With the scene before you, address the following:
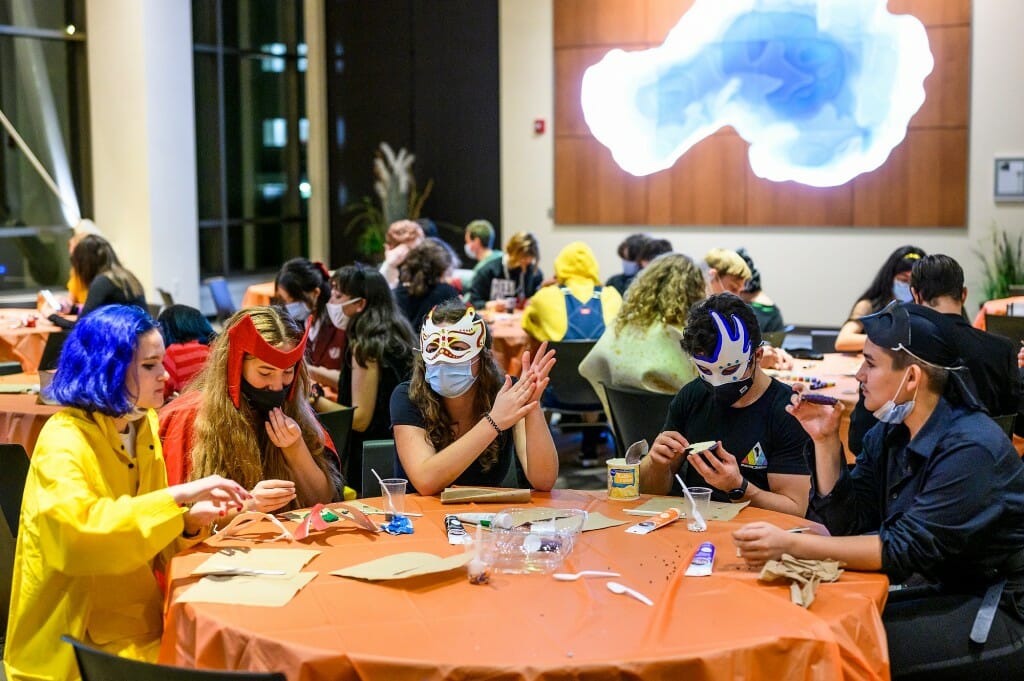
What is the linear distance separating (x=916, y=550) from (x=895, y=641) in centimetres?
23

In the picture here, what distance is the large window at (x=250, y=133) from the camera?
1348cm

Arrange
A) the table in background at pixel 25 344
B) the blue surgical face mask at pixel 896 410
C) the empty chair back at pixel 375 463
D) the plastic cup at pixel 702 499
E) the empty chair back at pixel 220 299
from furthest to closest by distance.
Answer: the empty chair back at pixel 220 299 < the table in background at pixel 25 344 < the empty chair back at pixel 375 463 < the plastic cup at pixel 702 499 < the blue surgical face mask at pixel 896 410

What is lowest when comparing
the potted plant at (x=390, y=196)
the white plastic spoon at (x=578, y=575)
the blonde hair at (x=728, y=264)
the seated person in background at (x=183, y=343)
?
the white plastic spoon at (x=578, y=575)

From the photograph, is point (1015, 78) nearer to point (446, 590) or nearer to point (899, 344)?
point (899, 344)

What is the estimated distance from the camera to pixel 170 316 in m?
5.13

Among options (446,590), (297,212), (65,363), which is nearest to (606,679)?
(446,590)

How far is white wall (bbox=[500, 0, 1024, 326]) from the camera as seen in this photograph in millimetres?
10758

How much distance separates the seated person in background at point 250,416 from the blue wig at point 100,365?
0.58 metres

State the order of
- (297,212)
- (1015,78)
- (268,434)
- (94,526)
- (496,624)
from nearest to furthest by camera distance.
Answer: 1. (496,624)
2. (94,526)
3. (268,434)
4. (1015,78)
5. (297,212)

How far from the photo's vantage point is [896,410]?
2.89 meters

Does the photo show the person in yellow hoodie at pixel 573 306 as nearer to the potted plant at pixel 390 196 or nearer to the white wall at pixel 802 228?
the white wall at pixel 802 228

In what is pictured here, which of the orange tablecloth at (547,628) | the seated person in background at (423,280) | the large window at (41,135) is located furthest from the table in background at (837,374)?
the large window at (41,135)

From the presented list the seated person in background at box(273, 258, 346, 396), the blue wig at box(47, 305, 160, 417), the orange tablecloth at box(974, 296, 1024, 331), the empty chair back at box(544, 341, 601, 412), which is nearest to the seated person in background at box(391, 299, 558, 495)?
the blue wig at box(47, 305, 160, 417)

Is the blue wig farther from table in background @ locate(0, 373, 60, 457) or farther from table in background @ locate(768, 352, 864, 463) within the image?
table in background @ locate(768, 352, 864, 463)
